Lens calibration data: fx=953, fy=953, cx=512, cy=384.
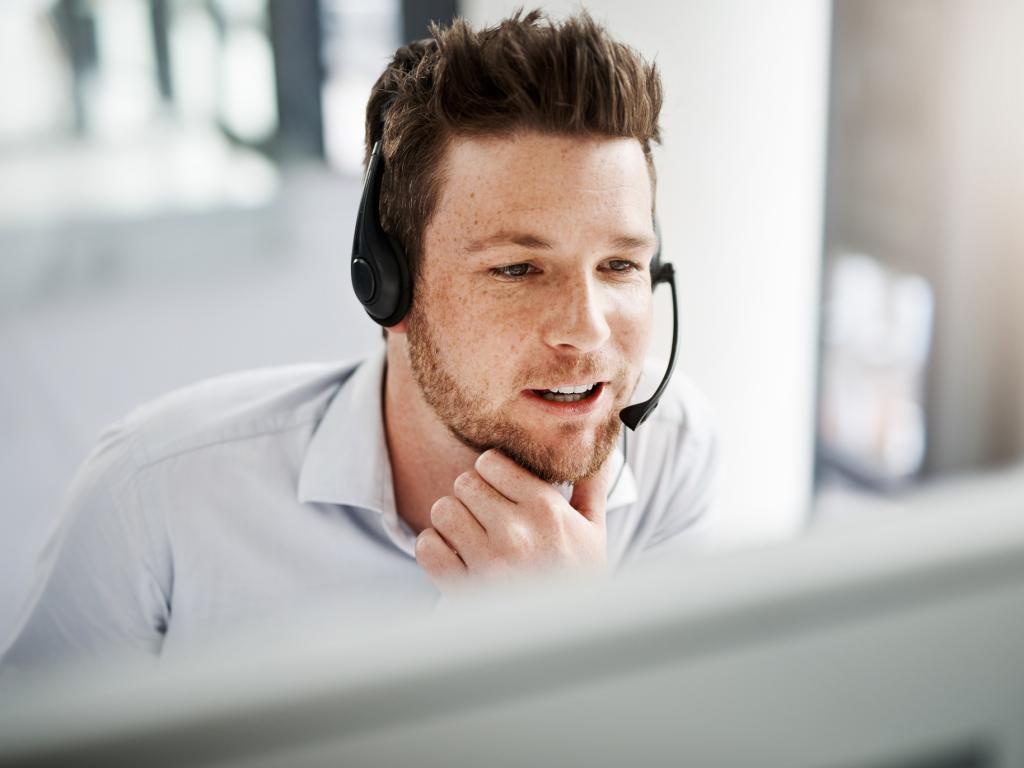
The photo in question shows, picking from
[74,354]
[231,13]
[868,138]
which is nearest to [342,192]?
[231,13]

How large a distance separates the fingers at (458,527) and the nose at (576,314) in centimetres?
16

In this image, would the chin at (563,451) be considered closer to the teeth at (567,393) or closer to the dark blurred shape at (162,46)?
the teeth at (567,393)

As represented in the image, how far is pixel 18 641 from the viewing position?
801mm

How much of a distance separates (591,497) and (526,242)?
0.76ft

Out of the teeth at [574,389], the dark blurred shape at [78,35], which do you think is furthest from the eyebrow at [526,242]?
the dark blurred shape at [78,35]

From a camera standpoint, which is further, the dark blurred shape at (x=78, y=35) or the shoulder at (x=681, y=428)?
the dark blurred shape at (x=78, y=35)

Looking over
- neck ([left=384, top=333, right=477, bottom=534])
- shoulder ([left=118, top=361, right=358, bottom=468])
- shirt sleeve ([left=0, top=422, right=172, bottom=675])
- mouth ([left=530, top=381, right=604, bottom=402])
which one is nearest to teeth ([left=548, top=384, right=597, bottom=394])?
mouth ([left=530, top=381, right=604, bottom=402])

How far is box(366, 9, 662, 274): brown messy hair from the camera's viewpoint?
25.9 inches

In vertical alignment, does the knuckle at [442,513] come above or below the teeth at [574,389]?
below

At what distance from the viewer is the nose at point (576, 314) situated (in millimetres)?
696

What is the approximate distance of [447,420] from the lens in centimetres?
79

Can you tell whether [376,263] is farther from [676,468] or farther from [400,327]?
[676,468]

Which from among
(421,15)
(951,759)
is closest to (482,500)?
(421,15)

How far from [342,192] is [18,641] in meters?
0.52
